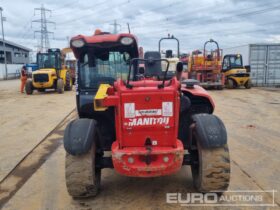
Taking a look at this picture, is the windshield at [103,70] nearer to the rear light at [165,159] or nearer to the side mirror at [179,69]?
the side mirror at [179,69]

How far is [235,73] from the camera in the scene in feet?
63.2

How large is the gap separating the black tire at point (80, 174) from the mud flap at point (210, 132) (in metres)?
1.32

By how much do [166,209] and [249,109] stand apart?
8346 millimetres

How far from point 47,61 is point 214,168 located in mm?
16712

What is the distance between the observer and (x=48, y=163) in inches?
213

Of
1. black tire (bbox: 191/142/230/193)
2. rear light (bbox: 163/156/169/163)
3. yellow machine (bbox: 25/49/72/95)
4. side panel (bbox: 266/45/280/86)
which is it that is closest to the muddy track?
rear light (bbox: 163/156/169/163)

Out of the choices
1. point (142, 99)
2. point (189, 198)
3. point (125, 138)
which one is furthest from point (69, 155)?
point (189, 198)

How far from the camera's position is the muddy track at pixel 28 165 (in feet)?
14.1

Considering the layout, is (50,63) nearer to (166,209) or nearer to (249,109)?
(249,109)

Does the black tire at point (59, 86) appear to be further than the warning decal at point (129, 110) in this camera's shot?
Yes

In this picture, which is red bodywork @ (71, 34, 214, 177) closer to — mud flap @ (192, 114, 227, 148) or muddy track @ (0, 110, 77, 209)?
mud flap @ (192, 114, 227, 148)

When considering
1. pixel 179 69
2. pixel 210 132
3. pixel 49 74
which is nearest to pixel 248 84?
pixel 49 74

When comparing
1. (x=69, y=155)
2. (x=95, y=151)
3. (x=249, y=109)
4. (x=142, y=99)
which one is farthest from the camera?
(x=249, y=109)

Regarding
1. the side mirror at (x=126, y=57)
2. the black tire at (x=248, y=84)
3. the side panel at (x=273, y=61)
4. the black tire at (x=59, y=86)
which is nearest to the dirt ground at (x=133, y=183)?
the side mirror at (x=126, y=57)
